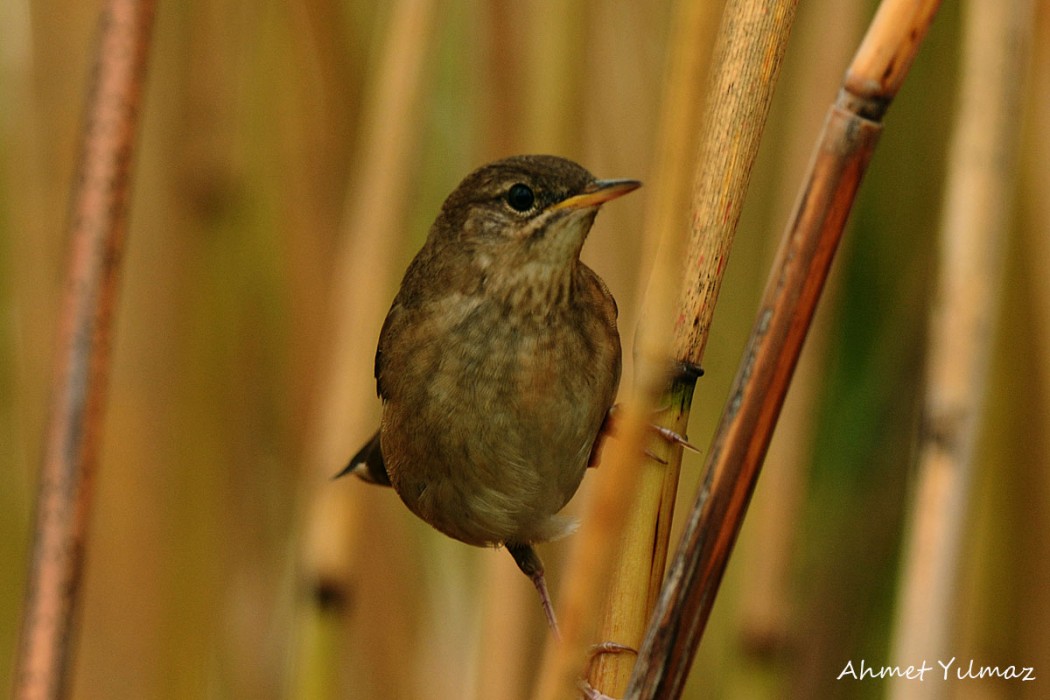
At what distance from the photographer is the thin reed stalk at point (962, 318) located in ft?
5.20

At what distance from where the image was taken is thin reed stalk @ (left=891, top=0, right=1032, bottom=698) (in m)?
1.58

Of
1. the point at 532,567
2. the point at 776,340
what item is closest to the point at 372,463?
the point at 532,567

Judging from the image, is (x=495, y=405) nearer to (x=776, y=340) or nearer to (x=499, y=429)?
(x=499, y=429)

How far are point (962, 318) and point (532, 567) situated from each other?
0.82 m

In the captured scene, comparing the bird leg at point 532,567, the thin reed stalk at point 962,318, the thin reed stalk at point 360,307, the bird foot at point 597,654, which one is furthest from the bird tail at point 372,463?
the thin reed stalk at point 962,318

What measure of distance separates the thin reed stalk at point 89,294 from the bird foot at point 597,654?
66 cm

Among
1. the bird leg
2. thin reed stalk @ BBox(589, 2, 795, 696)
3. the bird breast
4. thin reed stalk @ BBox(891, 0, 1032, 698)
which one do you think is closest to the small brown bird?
the bird breast

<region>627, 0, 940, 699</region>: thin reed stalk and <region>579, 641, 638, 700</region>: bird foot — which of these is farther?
<region>579, 641, 638, 700</region>: bird foot

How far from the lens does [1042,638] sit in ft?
7.07

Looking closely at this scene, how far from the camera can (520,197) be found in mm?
1622

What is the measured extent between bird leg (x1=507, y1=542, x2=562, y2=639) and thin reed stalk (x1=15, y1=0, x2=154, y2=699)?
0.69 metres

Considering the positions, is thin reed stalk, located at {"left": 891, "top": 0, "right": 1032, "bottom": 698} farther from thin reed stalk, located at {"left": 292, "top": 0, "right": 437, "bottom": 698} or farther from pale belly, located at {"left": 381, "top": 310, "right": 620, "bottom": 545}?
thin reed stalk, located at {"left": 292, "top": 0, "right": 437, "bottom": 698}

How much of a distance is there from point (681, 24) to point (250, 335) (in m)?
1.63

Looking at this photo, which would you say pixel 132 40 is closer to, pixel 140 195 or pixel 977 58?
pixel 140 195
